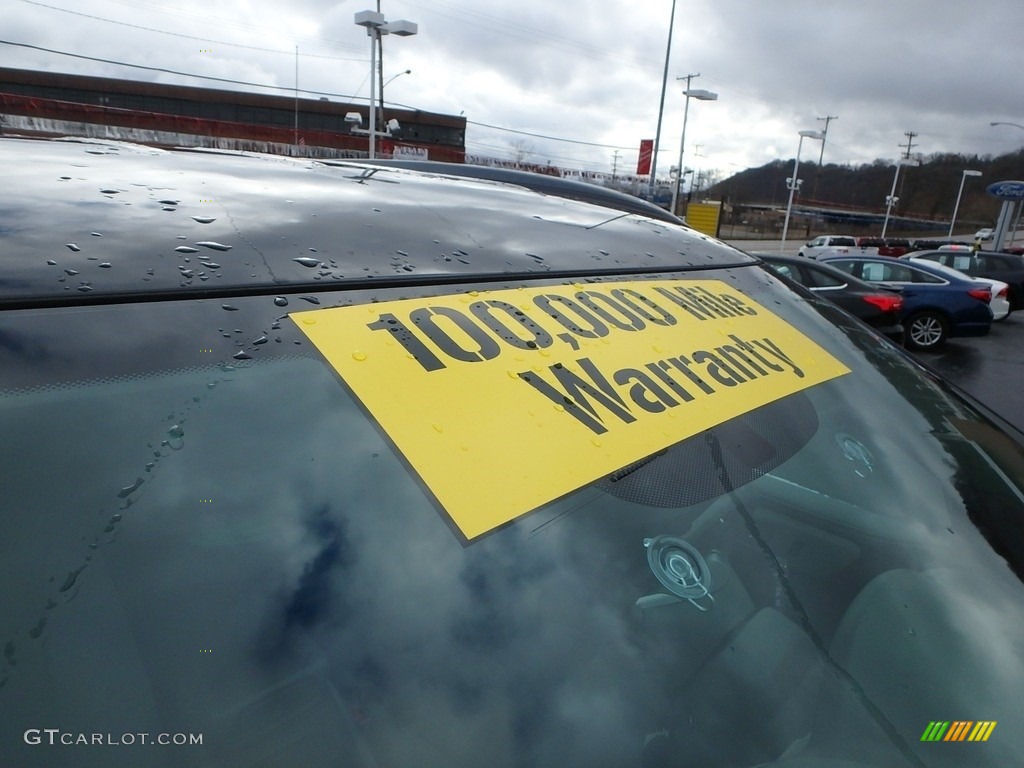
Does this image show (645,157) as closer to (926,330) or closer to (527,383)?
(926,330)

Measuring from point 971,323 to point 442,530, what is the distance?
1261 cm

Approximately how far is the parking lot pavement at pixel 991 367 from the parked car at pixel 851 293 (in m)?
0.82

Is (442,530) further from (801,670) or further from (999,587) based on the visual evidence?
(999,587)

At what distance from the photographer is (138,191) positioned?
1101 millimetres

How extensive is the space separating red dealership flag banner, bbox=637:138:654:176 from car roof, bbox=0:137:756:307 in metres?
25.7

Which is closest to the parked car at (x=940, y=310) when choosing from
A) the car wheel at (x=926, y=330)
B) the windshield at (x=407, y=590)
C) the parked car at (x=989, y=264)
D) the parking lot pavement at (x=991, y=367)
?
the car wheel at (x=926, y=330)

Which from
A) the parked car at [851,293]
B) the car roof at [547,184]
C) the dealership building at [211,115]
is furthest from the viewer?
the dealership building at [211,115]

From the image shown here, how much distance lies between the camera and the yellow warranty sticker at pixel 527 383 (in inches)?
32.9

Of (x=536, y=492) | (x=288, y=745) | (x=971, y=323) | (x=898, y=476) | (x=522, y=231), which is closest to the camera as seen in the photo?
(x=288, y=745)

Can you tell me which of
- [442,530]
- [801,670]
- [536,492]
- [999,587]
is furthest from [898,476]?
[442,530]

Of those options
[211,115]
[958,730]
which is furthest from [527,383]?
[211,115]

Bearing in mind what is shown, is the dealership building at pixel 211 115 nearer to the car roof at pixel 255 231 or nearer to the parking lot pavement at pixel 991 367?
the parking lot pavement at pixel 991 367

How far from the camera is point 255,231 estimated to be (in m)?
1.04

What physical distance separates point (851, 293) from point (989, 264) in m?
8.99
